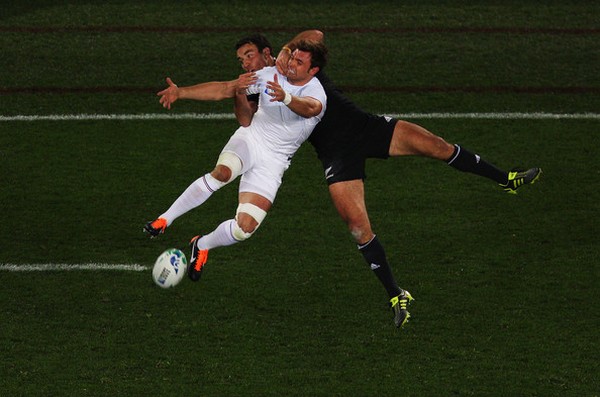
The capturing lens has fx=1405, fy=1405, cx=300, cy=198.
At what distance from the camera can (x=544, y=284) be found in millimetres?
12398

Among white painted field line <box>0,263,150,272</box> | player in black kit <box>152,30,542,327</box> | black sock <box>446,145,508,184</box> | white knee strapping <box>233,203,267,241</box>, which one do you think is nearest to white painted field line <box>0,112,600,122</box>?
white painted field line <box>0,263,150,272</box>

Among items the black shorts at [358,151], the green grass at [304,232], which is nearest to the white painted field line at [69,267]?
the green grass at [304,232]

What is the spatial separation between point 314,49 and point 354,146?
942 mm

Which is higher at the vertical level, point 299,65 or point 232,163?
point 299,65

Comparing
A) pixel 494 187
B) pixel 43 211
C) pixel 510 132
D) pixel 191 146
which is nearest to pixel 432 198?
pixel 494 187

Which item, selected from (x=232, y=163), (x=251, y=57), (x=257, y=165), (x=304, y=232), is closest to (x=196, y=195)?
(x=232, y=163)

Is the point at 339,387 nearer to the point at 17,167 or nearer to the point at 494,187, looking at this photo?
the point at 494,187

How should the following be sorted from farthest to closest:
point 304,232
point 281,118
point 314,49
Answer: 1. point 304,232
2. point 281,118
3. point 314,49

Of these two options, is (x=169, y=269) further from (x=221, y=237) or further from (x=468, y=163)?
(x=468, y=163)

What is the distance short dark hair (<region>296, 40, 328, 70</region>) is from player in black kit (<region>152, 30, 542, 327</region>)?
14 cm

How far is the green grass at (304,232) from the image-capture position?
11141 millimetres

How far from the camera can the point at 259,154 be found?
37.6 feet

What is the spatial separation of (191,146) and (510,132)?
3467mm

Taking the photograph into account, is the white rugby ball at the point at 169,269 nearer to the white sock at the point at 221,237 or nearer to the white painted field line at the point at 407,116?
the white sock at the point at 221,237
